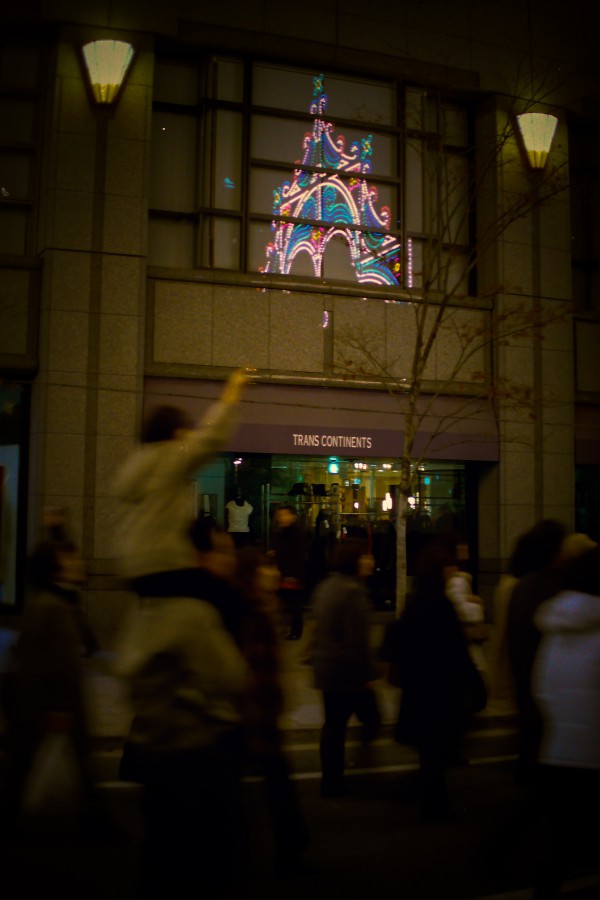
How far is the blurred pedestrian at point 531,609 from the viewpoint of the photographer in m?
6.83

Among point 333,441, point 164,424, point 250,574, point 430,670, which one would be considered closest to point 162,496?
point 164,424

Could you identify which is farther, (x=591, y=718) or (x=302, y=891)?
(x=302, y=891)

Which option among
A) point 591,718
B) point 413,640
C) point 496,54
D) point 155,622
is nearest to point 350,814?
point 413,640

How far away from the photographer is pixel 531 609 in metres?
6.80

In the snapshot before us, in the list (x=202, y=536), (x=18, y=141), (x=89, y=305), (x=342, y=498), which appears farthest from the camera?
(x=342, y=498)

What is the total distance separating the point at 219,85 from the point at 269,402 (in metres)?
5.13

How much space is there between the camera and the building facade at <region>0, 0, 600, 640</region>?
1455 centimetres

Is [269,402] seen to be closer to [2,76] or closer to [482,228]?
[482,228]

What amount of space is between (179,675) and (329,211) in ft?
45.7

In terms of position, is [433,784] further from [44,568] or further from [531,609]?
[44,568]

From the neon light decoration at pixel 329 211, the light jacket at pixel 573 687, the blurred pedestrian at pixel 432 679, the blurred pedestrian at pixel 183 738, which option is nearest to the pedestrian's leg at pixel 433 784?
the blurred pedestrian at pixel 432 679

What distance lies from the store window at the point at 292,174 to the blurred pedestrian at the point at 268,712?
10281 mm

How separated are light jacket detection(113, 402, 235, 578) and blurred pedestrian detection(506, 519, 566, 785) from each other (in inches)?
149

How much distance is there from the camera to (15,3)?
14.7m
